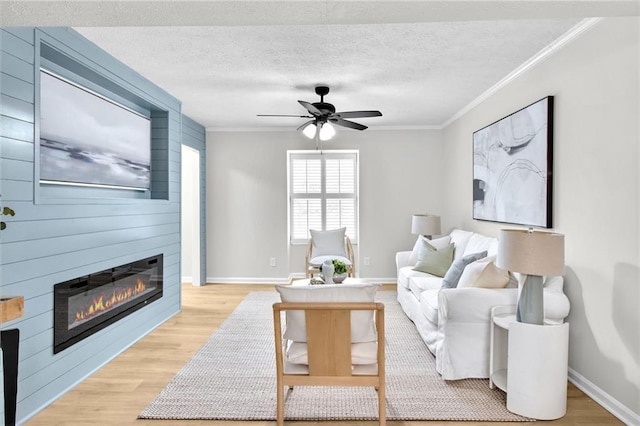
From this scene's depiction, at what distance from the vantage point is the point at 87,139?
3.26 meters

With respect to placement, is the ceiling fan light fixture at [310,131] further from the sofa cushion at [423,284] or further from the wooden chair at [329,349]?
the wooden chair at [329,349]

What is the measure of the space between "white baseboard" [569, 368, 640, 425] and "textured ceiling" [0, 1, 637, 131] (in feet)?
7.20

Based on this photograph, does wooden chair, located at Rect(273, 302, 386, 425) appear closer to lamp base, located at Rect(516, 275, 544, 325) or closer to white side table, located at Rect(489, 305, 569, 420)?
white side table, located at Rect(489, 305, 569, 420)

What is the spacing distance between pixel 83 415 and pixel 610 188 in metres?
3.57

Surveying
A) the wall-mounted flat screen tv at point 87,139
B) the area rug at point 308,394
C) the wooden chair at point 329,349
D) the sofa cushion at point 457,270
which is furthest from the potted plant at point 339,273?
the wall-mounted flat screen tv at point 87,139

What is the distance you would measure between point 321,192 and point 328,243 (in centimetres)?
104

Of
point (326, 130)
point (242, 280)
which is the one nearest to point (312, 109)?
point (326, 130)

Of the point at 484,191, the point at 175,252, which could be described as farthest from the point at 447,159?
the point at 175,252

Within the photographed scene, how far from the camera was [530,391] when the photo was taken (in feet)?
8.07

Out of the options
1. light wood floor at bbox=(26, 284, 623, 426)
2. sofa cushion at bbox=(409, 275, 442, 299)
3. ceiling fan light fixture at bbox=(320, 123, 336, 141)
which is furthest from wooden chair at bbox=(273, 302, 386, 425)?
ceiling fan light fixture at bbox=(320, 123, 336, 141)

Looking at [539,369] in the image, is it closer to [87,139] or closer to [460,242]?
[460,242]

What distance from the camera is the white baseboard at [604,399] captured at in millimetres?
2402

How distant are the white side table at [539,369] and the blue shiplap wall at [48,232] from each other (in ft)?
9.69

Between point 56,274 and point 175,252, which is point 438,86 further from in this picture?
point 56,274
